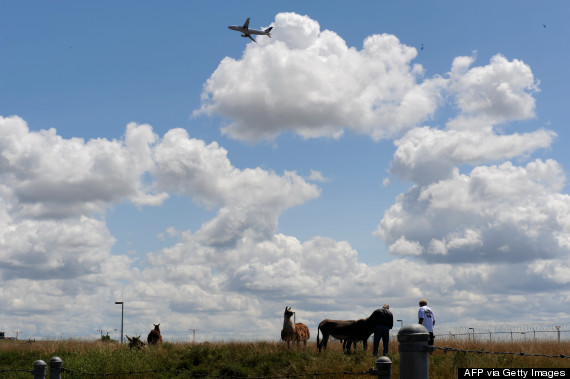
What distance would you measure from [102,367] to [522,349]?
51.1 feet

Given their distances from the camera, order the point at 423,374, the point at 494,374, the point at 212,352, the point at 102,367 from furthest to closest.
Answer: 1. the point at 212,352
2. the point at 102,367
3. the point at 494,374
4. the point at 423,374

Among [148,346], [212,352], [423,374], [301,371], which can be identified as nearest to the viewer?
[423,374]

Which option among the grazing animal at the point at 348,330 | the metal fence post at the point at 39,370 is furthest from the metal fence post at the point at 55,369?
the grazing animal at the point at 348,330

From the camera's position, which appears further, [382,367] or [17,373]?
[17,373]

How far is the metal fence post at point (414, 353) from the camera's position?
6.24m

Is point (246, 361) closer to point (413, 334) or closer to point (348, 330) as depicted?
point (348, 330)

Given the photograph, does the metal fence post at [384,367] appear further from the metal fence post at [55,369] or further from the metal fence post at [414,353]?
the metal fence post at [55,369]

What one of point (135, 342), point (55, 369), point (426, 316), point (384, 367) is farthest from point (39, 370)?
point (135, 342)

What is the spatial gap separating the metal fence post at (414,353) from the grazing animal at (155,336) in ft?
80.8

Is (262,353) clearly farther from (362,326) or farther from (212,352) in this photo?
(362,326)

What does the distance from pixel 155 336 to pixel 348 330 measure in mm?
10748

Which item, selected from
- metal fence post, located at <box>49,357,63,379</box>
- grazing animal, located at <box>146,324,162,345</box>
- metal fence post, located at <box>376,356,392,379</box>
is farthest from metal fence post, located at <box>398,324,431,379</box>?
grazing animal, located at <box>146,324,162,345</box>

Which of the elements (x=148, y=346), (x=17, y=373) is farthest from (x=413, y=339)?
(x=148, y=346)

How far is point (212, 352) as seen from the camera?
24141 millimetres
